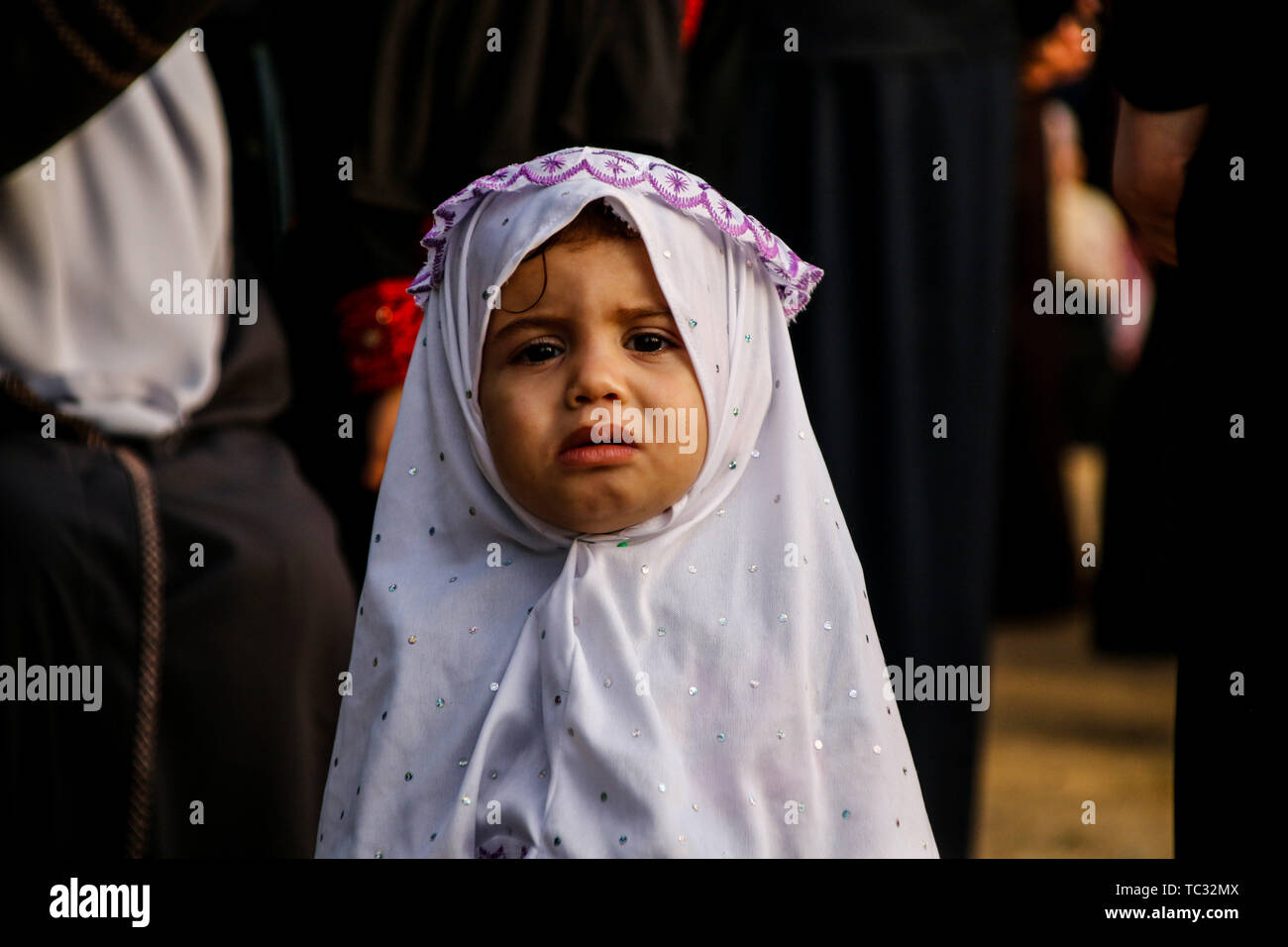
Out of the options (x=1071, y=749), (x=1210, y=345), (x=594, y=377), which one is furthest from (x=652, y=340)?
(x=1071, y=749)

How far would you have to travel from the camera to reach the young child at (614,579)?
135 centimetres

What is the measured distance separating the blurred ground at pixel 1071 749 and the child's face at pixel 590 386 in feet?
5.42

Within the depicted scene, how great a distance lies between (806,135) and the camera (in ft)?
8.90

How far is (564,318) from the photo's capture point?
1.37m

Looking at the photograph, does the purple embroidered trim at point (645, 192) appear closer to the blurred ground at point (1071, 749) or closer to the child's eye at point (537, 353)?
the child's eye at point (537, 353)

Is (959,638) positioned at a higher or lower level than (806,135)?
lower

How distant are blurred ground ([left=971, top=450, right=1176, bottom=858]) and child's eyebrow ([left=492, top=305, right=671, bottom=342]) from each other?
1695 millimetres

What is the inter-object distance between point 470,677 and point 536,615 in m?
0.09

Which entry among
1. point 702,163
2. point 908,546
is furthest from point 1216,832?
point 908,546

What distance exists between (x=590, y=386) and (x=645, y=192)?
0.63 ft

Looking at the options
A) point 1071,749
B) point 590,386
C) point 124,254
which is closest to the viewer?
point 590,386

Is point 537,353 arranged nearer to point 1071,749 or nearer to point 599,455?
point 599,455

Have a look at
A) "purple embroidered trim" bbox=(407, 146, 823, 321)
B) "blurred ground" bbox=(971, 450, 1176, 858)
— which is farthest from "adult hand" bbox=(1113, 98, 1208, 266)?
"blurred ground" bbox=(971, 450, 1176, 858)

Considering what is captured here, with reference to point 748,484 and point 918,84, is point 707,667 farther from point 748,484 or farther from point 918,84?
point 918,84
